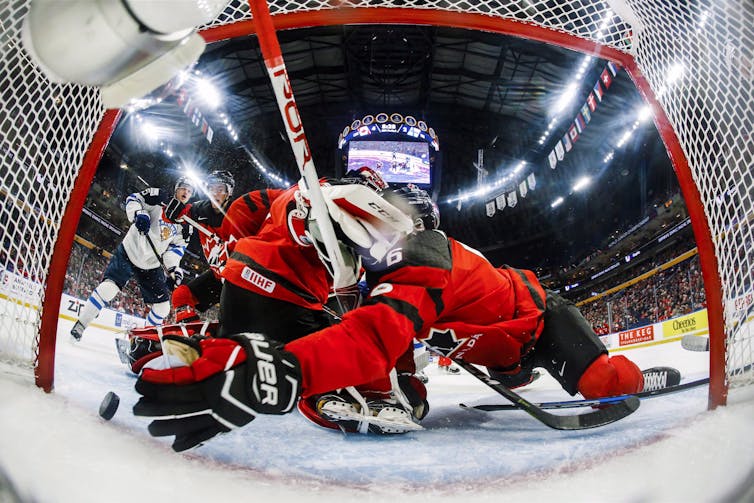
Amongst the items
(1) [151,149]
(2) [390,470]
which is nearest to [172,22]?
(2) [390,470]

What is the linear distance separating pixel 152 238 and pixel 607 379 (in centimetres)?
305

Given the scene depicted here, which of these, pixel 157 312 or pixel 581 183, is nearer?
pixel 157 312

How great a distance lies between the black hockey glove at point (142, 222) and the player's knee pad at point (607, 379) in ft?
9.29

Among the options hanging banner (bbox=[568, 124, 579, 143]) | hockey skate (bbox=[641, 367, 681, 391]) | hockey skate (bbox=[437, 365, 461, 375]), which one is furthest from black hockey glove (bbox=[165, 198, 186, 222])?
hanging banner (bbox=[568, 124, 579, 143])

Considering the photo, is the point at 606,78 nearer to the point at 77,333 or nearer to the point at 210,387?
the point at 77,333

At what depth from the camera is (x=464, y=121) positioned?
8.30m

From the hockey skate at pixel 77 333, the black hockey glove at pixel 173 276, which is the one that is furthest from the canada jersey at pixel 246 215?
the black hockey glove at pixel 173 276

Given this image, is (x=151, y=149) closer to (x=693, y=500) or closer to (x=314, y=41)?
(x=314, y=41)

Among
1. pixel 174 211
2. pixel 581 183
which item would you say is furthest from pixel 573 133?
pixel 174 211

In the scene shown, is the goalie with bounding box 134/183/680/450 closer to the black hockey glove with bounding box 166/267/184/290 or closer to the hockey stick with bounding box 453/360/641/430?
the hockey stick with bounding box 453/360/641/430

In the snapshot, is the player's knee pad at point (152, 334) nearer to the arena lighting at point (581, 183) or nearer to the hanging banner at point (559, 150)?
the hanging banner at point (559, 150)

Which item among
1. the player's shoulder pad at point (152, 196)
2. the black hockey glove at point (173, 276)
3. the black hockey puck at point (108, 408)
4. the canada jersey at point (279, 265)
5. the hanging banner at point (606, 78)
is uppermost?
the hanging banner at point (606, 78)

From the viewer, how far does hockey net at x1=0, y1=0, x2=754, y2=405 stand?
3.04ft

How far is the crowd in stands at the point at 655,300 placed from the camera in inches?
197
